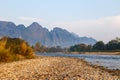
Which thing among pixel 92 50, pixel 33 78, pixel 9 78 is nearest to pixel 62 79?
pixel 33 78

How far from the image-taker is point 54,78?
1948 centimetres

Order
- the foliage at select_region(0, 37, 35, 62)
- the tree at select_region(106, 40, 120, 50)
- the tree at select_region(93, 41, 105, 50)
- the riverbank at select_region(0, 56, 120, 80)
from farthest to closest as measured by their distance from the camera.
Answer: the tree at select_region(93, 41, 105, 50) < the tree at select_region(106, 40, 120, 50) < the foliage at select_region(0, 37, 35, 62) < the riverbank at select_region(0, 56, 120, 80)

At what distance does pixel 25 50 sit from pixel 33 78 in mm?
32034

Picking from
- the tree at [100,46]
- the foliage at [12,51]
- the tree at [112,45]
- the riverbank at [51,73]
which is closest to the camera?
the riverbank at [51,73]

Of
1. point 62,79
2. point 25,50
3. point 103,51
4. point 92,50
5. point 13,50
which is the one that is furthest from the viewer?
point 92,50

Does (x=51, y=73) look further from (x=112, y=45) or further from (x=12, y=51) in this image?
(x=112, y=45)

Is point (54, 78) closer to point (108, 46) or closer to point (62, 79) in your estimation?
point (62, 79)

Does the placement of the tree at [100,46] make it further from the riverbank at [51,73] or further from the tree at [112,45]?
the riverbank at [51,73]

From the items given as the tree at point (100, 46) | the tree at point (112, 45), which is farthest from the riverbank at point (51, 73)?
the tree at point (100, 46)

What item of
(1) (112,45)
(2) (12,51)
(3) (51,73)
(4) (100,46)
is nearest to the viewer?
(3) (51,73)

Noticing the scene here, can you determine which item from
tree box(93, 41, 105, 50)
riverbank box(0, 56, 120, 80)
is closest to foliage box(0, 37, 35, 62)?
riverbank box(0, 56, 120, 80)

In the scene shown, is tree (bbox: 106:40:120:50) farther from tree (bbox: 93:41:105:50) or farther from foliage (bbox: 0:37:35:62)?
foliage (bbox: 0:37:35:62)

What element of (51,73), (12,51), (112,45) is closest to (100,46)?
(112,45)

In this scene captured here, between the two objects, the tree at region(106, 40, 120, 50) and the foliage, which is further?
the tree at region(106, 40, 120, 50)
